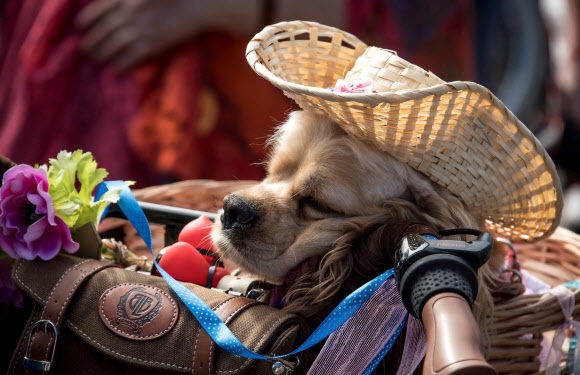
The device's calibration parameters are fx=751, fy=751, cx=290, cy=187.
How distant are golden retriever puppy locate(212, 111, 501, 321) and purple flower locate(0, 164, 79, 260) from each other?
0.77 feet

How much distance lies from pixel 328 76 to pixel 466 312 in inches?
23.3

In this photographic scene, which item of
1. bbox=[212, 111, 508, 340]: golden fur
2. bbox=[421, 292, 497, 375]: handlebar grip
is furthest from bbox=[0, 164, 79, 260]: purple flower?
bbox=[421, 292, 497, 375]: handlebar grip

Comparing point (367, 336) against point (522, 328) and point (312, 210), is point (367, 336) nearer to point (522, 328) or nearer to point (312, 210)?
point (312, 210)

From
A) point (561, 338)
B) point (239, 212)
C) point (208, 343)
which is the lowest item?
point (561, 338)

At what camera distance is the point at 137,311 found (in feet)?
3.15

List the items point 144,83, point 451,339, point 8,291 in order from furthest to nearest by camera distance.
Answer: point 144,83, point 8,291, point 451,339

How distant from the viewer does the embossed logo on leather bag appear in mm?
941

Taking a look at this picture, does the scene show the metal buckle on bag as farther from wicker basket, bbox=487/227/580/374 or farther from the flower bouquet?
wicker basket, bbox=487/227/580/374

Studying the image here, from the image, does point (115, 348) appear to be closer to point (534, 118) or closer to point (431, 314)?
point (431, 314)

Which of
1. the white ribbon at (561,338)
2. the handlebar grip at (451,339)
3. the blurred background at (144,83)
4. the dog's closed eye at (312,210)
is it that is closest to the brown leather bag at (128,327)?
the dog's closed eye at (312,210)

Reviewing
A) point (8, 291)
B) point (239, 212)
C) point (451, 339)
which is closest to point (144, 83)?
point (8, 291)

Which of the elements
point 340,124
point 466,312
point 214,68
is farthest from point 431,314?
point 214,68

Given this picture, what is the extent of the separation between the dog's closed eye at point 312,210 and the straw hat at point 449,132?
0.11 m

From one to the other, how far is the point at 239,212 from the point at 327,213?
0.39 ft
